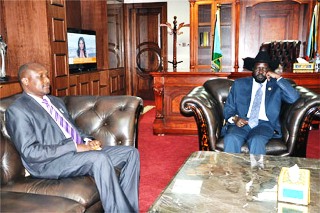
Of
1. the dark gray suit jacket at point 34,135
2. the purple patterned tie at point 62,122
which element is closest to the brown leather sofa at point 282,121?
the purple patterned tie at point 62,122

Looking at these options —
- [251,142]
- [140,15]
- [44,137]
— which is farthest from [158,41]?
[44,137]

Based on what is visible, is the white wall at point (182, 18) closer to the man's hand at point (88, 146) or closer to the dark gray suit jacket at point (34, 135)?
the man's hand at point (88, 146)

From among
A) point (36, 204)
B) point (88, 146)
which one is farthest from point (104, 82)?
point (36, 204)

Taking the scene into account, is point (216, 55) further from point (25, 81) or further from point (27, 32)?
point (25, 81)

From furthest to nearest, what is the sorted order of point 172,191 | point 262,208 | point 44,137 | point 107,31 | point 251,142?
point 107,31 → point 251,142 → point 44,137 → point 172,191 → point 262,208

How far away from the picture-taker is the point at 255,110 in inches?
111

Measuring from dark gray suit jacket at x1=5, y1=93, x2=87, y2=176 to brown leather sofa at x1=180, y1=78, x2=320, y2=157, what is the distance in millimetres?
1164

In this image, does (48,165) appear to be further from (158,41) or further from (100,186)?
(158,41)

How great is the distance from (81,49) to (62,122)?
340 centimetres

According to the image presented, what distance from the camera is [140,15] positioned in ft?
25.2

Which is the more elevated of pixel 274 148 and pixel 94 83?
pixel 94 83

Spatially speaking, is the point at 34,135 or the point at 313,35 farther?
the point at 313,35

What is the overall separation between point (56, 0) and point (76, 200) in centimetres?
329

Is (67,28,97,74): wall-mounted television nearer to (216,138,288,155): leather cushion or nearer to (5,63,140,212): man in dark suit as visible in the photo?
(5,63,140,212): man in dark suit
